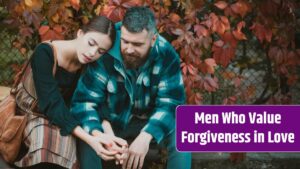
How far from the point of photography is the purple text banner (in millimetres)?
3633

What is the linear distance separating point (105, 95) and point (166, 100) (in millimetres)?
369

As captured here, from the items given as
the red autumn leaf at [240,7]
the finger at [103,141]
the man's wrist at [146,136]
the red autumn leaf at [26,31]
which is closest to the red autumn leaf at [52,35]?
the red autumn leaf at [26,31]

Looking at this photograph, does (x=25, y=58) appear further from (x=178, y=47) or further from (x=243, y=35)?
(x=243, y=35)

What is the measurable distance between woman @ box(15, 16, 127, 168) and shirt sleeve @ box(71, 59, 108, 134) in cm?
4

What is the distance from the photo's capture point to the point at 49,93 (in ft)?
11.4

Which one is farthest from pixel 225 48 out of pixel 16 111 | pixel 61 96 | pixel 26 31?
pixel 16 111

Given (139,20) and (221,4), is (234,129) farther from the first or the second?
(139,20)

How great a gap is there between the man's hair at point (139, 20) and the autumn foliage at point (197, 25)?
58 millimetres

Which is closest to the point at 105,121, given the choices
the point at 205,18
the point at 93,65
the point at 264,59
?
the point at 93,65

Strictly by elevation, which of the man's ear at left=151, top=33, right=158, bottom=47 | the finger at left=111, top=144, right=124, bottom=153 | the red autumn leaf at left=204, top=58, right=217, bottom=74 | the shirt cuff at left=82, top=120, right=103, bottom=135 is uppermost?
the man's ear at left=151, top=33, right=158, bottom=47

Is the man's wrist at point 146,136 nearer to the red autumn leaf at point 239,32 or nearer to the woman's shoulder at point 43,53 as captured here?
the woman's shoulder at point 43,53

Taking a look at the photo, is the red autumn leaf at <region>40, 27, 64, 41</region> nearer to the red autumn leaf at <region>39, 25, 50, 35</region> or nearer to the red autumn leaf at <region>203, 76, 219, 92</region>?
the red autumn leaf at <region>39, 25, 50, 35</region>

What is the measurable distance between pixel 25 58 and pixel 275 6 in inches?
63.9

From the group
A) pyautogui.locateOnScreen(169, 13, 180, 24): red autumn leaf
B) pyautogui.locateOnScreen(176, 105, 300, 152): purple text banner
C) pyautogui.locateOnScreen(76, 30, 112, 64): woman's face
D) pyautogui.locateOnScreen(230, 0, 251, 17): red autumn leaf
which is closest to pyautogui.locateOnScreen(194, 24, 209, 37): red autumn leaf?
pyautogui.locateOnScreen(169, 13, 180, 24): red autumn leaf
